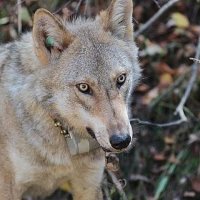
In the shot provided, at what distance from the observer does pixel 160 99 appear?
7.09 m

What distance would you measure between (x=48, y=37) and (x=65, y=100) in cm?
44

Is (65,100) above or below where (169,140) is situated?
above

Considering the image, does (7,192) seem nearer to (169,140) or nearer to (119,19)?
(119,19)

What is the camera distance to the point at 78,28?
4.88 meters

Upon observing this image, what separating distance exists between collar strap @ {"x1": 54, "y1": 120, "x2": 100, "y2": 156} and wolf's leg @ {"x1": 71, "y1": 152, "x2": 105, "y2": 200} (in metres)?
0.16

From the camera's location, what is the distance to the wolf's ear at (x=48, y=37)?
4.55 metres

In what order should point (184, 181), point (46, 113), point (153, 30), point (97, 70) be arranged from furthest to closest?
point (153, 30)
point (184, 181)
point (46, 113)
point (97, 70)

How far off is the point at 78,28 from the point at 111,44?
28 cm

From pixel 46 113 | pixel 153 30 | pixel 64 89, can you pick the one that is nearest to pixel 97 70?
pixel 64 89

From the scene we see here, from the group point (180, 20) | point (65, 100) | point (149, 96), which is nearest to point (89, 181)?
point (65, 100)

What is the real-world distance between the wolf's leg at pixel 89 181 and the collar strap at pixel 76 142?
0.53ft

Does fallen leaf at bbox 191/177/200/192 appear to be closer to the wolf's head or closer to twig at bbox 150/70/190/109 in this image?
twig at bbox 150/70/190/109

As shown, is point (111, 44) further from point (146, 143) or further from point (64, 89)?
point (146, 143)

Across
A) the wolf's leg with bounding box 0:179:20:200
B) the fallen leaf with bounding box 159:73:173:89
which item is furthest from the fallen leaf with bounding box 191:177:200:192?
the wolf's leg with bounding box 0:179:20:200
